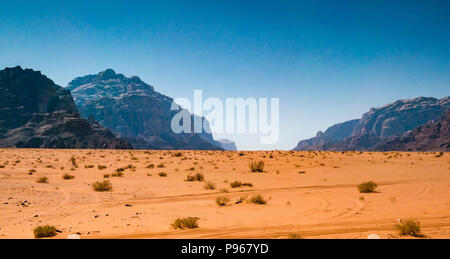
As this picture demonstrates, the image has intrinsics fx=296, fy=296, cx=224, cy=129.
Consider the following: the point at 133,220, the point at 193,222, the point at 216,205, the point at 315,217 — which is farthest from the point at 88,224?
the point at 315,217

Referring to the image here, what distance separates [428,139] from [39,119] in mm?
185492

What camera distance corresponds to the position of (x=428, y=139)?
503 feet

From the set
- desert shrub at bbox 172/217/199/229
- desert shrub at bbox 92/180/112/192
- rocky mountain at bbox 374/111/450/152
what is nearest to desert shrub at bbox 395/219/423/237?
desert shrub at bbox 172/217/199/229

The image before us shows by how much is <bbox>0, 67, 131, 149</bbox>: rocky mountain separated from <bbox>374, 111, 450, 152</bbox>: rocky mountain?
14241 cm

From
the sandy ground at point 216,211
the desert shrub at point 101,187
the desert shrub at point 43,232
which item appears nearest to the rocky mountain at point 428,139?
the sandy ground at point 216,211

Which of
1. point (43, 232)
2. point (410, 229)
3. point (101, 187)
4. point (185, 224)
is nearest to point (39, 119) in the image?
point (101, 187)

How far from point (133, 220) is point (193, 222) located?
1.97m

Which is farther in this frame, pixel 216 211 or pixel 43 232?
pixel 216 211

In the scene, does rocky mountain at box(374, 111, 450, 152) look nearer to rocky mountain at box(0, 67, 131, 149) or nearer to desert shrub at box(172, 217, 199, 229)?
rocky mountain at box(0, 67, 131, 149)

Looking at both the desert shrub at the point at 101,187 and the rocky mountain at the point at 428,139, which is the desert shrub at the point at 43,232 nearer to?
the desert shrub at the point at 101,187

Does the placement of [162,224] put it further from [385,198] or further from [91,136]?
[91,136]

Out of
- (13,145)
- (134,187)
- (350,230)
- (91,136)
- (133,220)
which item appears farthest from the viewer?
(91,136)

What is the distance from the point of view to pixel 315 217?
8.34 metres

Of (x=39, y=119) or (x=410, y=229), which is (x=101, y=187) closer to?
(x=410, y=229)
